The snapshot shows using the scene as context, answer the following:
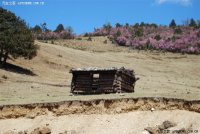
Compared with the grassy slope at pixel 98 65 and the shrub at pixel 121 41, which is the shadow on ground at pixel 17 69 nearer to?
the grassy slope at pixel 98 65

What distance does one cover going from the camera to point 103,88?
139ft

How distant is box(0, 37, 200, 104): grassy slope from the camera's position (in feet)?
166

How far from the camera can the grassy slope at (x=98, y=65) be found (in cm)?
5053

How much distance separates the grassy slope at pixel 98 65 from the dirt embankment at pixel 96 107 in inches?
57.7

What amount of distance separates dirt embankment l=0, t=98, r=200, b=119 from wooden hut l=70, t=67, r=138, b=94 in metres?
9.95

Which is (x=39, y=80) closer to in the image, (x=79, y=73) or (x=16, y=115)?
(x=79, y=73)

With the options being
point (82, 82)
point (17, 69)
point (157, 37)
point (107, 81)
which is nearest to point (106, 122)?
point (107, 81)

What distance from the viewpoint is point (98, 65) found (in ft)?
255

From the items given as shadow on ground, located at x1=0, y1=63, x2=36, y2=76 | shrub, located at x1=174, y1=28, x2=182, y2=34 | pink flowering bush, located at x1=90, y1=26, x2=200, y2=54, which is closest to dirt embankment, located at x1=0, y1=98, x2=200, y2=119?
shadow on ground, located at x1=0, y1=63, x2=36, y2=76

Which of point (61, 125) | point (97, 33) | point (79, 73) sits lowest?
point (61, 125)

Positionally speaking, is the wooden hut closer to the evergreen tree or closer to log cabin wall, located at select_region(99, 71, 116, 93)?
log cabin wall, located at select_region(99, 71, 116, 93)

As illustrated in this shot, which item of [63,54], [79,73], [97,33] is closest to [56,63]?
[63,54]

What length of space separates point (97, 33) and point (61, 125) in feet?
295

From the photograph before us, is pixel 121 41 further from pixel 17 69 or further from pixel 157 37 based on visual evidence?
pixel 17 69
